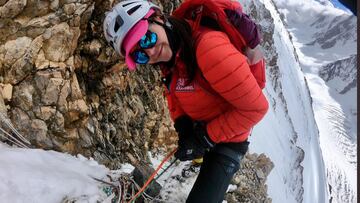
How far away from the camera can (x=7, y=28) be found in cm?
580

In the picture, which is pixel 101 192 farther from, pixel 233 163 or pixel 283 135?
pixel 283 135

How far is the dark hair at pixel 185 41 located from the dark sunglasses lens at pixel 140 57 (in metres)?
0.31

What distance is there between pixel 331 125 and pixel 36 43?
568 feet

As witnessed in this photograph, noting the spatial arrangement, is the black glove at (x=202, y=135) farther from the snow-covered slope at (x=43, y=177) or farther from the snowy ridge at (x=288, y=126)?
the snowy ridge at (x=288, y=126)

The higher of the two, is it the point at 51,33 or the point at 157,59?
the point at 157,59

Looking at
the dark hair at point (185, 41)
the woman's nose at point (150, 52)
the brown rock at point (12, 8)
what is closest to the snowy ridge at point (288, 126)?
the brown rock at point (12, 8)

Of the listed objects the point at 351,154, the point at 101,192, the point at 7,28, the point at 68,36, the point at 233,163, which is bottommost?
the point at 351,154

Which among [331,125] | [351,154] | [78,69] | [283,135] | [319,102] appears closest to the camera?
[78,69]

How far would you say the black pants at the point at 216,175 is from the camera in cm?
482

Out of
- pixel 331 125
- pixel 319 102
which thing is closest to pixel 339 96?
pixel 319 102

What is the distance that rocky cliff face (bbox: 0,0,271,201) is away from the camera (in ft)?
19.1

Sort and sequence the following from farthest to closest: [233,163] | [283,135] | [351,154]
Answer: [351,154]
[283,135]
[233,163]

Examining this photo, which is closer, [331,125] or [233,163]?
[233,163]

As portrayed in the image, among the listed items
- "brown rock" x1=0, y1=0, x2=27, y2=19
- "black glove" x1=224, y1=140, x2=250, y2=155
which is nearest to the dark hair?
"black glove" x1=224, y1=140, x2=250, y2=155
